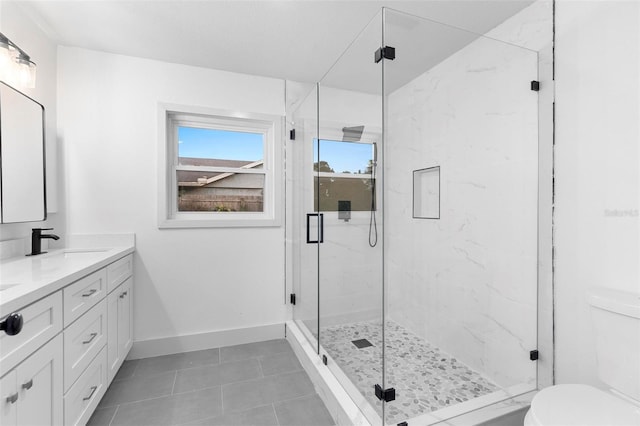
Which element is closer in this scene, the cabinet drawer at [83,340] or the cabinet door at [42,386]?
the cabinet door at [42,386]

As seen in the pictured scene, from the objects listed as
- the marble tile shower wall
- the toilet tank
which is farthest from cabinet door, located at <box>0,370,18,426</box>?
the toilet tank

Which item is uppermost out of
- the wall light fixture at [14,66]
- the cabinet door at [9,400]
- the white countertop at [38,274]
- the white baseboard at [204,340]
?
the wall light fixture at [14,66]

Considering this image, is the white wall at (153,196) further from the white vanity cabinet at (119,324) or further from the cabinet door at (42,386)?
the cabinet door at (42,386)

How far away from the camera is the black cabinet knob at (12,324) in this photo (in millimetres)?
897

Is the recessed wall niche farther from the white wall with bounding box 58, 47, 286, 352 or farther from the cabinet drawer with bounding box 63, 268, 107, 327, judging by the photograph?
the cabinet drawer with bounding box 63, 268, 107, 327

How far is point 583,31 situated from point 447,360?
2.07 metres

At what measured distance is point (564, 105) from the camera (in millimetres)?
1603

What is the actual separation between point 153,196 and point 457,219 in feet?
7.67

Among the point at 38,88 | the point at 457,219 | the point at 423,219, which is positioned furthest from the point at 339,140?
the point at 38,88

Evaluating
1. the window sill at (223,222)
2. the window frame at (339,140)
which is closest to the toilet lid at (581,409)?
the window frame at (339,140)

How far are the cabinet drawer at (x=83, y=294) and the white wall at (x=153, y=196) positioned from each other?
74 cm

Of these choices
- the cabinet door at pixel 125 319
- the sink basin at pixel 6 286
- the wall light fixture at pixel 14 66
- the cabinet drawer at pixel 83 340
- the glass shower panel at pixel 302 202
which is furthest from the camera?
the glass shower panel at pixel 302 202

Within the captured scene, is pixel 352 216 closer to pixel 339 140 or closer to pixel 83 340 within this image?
pixel 339 140

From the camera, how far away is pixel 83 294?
1471mm
